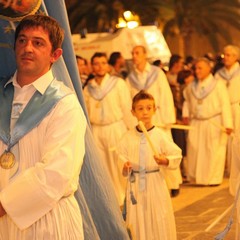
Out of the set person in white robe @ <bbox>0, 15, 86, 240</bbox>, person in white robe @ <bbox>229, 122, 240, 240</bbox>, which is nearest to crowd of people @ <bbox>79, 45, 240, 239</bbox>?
person in white robe @ <bbox>229, 122, 240, 240</bbox>

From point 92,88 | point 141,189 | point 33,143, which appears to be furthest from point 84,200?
point 92,88

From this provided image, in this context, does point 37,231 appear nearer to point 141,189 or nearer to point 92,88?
point 141,189

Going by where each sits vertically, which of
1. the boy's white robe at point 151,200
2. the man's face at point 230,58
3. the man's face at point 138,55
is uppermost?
the man's face at point 138,55

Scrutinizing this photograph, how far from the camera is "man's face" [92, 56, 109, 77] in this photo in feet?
35.9

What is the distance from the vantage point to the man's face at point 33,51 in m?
4.26

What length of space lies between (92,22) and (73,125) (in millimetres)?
23980

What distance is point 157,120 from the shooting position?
→ 37.7 feet

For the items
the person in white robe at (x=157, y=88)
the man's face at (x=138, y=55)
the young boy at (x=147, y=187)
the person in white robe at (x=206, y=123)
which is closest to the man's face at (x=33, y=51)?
the young boy at (x=147, y=187)

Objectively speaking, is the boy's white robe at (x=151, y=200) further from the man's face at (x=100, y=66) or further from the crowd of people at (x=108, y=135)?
the man's face at (x=100, y=66)

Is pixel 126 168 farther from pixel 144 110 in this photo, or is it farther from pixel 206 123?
pixel 206 123

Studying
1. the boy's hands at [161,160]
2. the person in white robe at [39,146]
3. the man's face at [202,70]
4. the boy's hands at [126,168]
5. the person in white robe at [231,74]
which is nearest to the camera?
the person in white robe at [39,146]

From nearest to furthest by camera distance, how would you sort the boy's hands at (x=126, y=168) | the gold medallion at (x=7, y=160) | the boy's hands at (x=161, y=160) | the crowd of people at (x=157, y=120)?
1. the gold medallion at (x=7, y=160)
2. the boy's hands at (x=161, y=160)
3. the boy's hands at (x=126, y=168)
4. the crowd of people at (x=157, y=120)

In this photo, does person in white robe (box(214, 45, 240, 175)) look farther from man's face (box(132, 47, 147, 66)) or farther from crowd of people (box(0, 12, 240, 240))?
man's face (box(132, 47, 147, 66))

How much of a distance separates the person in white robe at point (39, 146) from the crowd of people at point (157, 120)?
3.08 m
